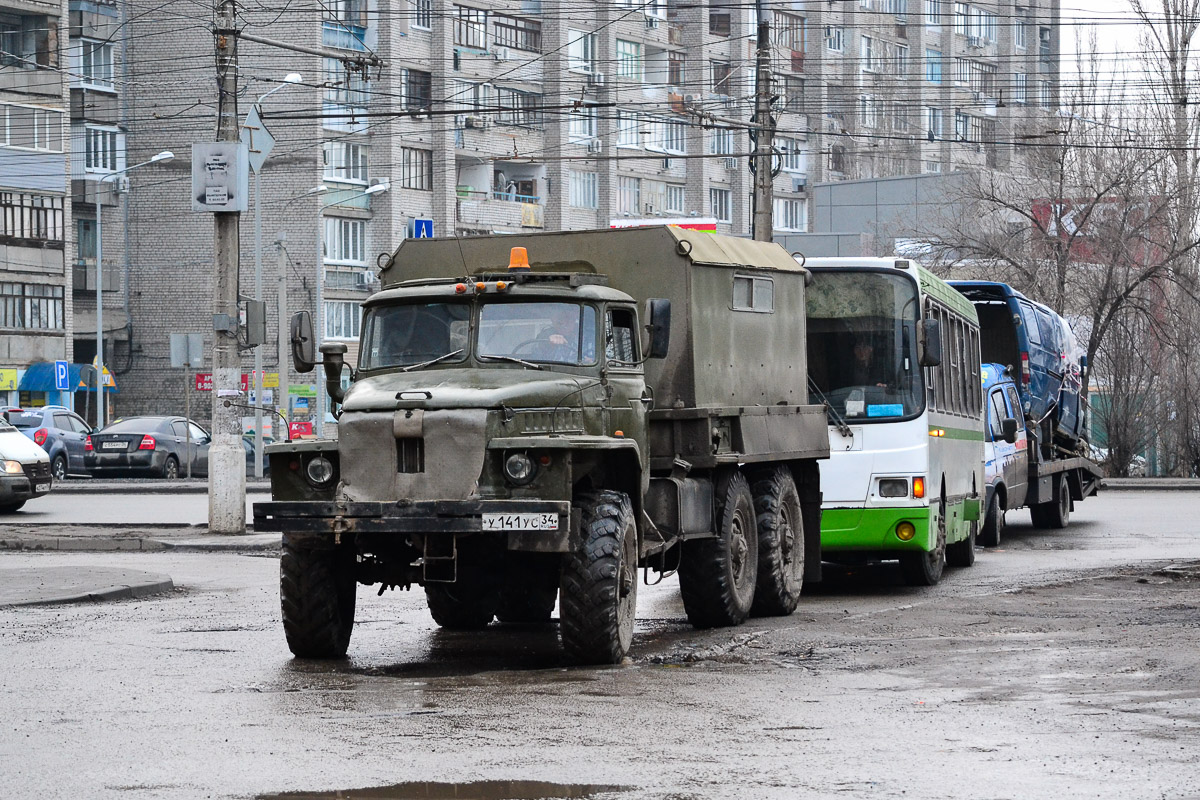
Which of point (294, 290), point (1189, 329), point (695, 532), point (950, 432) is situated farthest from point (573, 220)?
point (695, 532)

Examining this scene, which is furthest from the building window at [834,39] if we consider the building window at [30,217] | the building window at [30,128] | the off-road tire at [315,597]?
the off-road tire at [315,597]

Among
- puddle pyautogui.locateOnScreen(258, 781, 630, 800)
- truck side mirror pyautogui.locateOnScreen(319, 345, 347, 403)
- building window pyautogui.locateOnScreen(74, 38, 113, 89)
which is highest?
building window pyautogui.locateOnScreen(74, 38, 113, 89)

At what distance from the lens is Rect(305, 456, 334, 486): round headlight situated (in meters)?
11.2

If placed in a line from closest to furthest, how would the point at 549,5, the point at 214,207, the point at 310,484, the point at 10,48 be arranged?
the point at 310,484 → the point at 214,207 → the point at 10,48 → the point at 549,5

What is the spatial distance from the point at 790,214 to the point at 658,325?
83.0 metres

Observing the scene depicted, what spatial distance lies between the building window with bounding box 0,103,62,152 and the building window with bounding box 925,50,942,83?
54.6m

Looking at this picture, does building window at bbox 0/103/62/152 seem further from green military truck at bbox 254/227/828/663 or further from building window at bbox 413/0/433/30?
green military truck at bbox 254/227/828/663

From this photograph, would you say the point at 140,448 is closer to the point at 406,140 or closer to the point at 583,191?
the point at 406,140

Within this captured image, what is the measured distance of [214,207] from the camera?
22859 millimetres

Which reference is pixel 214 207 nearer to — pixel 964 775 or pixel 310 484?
pixel 310 484

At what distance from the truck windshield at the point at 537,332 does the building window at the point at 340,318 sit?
55538 mm

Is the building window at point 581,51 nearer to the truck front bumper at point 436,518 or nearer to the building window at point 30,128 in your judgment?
the building window at point 30,128

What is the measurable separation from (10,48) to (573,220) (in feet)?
78.8

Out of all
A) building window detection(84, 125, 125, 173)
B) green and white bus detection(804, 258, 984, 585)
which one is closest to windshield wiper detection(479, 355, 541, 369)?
green and white bus detection(804, 258, 984, 585)
